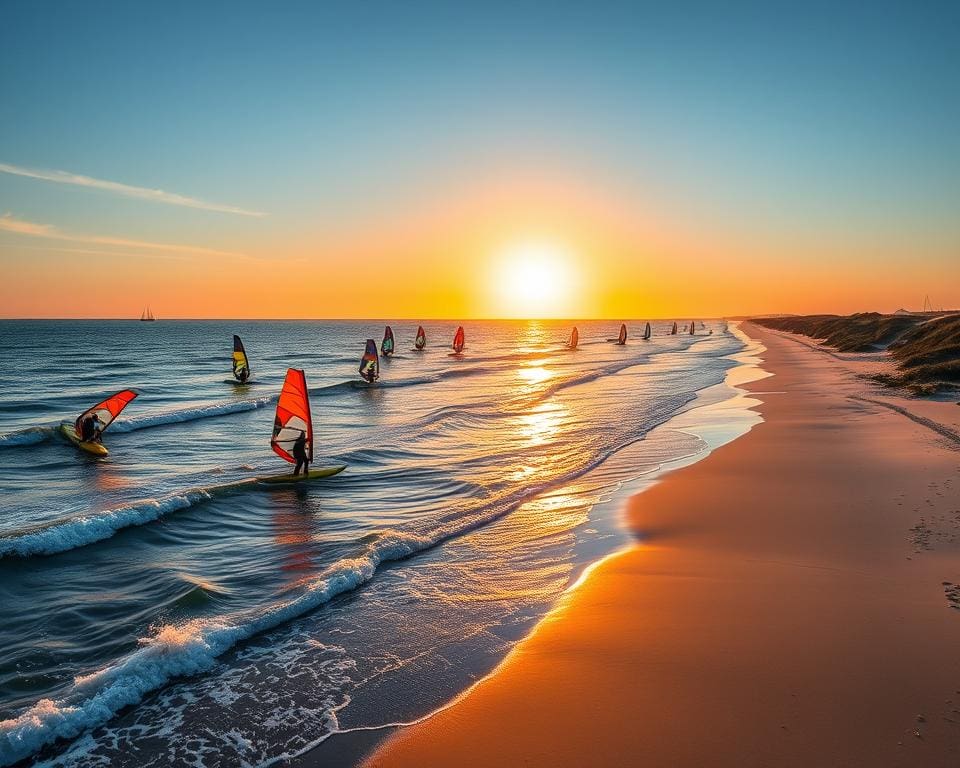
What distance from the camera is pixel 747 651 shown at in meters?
4.79

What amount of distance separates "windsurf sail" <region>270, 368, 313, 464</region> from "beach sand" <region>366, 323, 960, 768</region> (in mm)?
6889

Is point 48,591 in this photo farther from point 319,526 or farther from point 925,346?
point 925,346

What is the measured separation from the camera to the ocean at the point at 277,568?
456 cm

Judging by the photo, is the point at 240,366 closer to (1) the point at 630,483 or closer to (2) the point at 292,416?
(2) the point at 292,416

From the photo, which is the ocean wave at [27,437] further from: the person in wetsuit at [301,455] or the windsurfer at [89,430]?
the person in wetsuit at [301,455]

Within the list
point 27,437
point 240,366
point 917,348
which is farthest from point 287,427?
point 917,348

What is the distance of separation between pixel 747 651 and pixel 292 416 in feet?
32.0

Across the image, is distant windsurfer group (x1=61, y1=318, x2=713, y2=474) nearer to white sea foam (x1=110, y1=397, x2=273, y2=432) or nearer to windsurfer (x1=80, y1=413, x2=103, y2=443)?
windsurfer (x1=80, y1=413, x2=103, y2=443)

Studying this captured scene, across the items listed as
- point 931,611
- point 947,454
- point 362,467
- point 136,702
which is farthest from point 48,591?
point 947,454

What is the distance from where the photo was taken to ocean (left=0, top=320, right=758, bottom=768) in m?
4.56

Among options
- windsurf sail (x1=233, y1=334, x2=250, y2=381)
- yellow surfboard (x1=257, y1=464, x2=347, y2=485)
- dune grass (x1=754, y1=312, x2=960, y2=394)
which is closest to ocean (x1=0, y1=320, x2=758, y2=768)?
yellow surfboard (x1=257, y1=464, x2=347, y2=485)

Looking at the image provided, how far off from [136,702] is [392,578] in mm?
2923

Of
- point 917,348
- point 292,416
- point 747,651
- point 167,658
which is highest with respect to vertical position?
point 917,348

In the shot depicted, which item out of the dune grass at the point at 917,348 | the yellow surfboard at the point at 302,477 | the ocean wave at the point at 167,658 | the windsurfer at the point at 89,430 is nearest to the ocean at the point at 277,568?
the ocean wave at the point at 167,658
